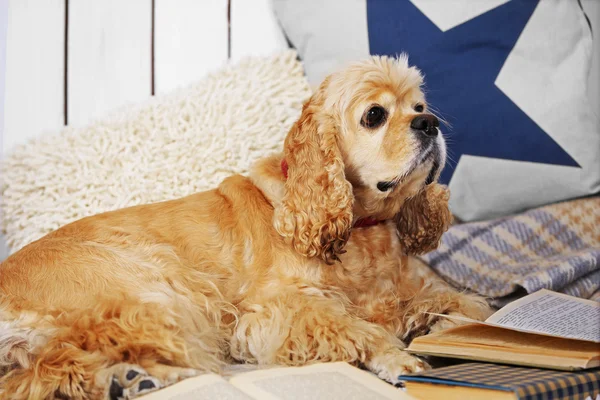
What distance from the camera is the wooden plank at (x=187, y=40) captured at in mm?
2811

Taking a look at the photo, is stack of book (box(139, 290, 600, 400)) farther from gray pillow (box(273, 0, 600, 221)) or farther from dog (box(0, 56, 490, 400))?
gray pillow (box(273, 0, 600, 221))

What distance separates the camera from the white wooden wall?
8.64ft

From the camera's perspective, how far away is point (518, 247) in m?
2.25

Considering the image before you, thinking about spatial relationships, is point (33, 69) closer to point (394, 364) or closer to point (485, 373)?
point (394, 364)

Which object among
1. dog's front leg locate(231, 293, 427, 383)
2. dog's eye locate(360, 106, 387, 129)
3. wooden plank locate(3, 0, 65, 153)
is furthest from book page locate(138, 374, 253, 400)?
wooden plank locate(3, 0, 65, 153)

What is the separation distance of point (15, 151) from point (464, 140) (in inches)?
66.8

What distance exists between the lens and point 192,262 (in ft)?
5.94

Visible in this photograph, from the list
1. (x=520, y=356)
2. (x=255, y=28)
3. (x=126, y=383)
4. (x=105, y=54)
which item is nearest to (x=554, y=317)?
(x=520, y=356)

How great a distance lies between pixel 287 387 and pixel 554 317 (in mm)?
587

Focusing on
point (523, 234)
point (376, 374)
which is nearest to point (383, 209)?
point (376, 374)

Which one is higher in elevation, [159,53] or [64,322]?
[159,53]

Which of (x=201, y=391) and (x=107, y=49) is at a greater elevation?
(x=107, y=49)

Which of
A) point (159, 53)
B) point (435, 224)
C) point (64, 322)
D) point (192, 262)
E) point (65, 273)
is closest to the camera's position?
point (64, 322)

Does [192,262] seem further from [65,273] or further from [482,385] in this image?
[482,385]
